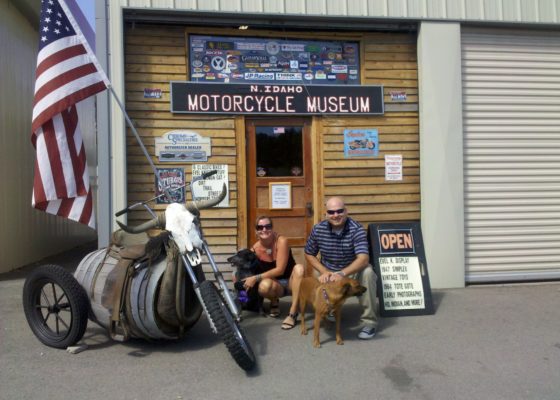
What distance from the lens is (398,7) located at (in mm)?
6520

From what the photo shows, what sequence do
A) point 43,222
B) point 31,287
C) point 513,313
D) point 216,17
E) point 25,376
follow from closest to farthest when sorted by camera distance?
point 25,376 < point 31,287 < point 513,313 < point 216,17 < point 43,222

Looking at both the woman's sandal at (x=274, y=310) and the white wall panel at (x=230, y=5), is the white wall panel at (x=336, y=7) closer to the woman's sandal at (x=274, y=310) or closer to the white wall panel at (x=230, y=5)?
the white wall panel at (x=230, y=5)

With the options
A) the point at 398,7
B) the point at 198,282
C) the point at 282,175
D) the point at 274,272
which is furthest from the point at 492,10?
the point at 198,282

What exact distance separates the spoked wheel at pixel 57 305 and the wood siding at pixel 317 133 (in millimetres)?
1908

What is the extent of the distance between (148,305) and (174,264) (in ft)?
1.28


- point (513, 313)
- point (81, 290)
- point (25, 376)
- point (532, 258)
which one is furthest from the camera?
point (532, 258)

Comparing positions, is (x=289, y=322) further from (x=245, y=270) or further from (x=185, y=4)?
(x=185, y=4)

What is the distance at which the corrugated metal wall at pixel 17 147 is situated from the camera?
7.88 metres

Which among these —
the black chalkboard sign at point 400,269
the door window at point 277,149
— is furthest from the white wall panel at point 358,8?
the black chalkboard sign at point 400,269

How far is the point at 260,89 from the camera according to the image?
6.43 meters

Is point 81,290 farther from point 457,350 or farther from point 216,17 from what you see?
point 216,17

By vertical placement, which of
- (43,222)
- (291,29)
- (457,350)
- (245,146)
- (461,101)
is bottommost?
(457,350)

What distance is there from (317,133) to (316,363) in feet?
11.4

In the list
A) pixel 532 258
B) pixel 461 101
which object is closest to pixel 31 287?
pixel 461 101
